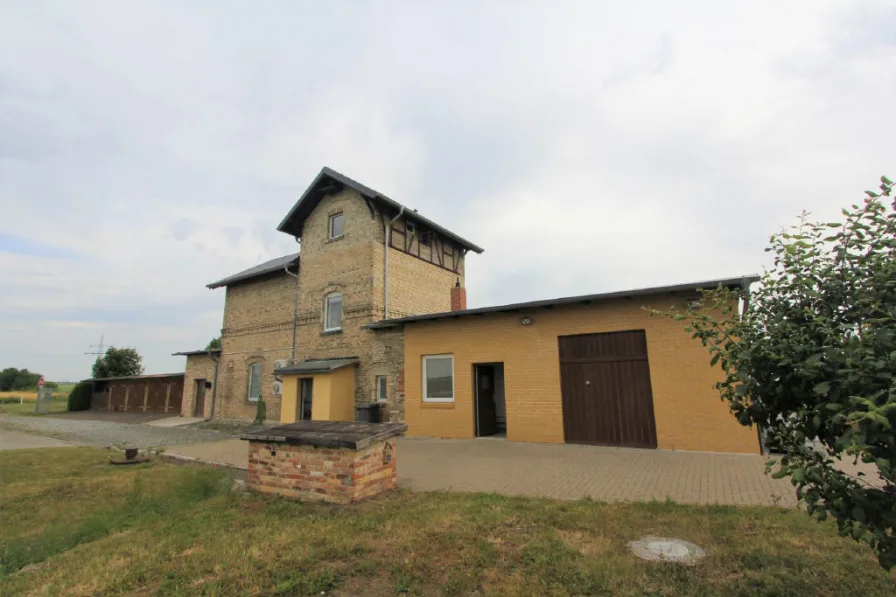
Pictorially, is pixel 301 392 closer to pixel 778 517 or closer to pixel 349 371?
pixel 349 371

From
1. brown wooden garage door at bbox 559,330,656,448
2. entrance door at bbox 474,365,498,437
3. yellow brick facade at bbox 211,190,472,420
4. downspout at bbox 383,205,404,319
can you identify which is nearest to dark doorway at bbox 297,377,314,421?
yellow brick facade at bbox 211,190,472,420

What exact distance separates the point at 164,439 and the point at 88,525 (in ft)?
32.8

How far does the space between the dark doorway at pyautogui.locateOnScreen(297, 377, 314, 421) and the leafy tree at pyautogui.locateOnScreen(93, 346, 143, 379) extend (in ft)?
113

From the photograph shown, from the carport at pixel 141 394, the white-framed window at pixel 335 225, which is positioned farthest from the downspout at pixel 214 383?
the white-framed window at pixel 335 225

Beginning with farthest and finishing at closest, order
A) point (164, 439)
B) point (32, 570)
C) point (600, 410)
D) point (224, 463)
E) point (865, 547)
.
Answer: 1. point (164, 439)
2. point (600, 410)
3. point (224, 463)
4. point (32, 570)
5. point (865, 547)

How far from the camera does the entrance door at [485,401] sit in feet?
40.7

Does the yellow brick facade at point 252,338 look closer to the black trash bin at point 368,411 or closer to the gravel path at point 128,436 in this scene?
the gravel path at point 128,436

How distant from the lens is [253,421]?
59.4ft

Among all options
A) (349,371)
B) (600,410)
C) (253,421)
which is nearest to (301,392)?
(349,371)

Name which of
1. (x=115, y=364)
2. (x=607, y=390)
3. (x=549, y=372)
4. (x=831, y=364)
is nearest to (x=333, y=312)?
(x=549, y=372)

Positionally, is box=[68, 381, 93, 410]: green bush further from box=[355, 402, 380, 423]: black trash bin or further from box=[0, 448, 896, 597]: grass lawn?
box=[0, 448, 896, 597]: grass lawn

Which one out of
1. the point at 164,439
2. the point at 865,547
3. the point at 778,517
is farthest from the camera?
the point at 164,439

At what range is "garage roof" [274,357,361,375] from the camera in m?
14.2

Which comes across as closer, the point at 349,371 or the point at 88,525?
the point at 88,525
